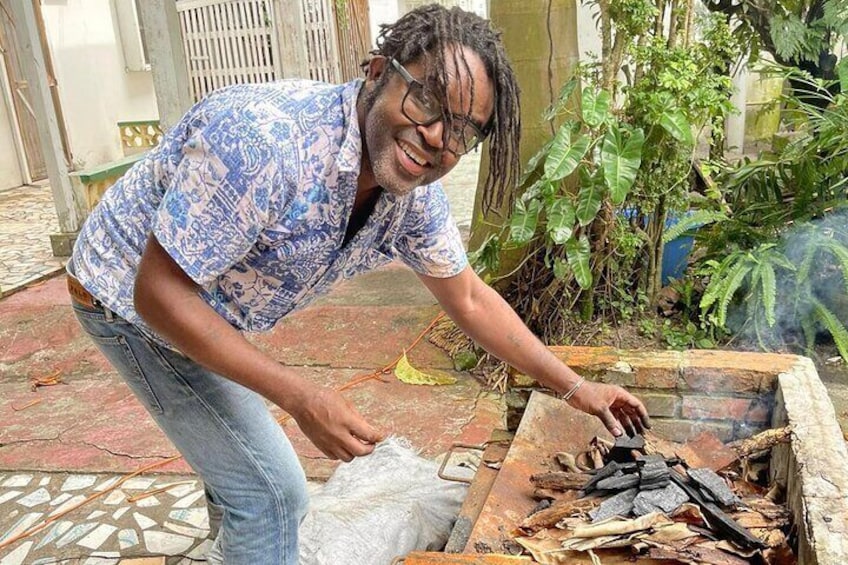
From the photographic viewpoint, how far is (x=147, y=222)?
1.84 m

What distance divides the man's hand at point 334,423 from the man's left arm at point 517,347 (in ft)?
2.27

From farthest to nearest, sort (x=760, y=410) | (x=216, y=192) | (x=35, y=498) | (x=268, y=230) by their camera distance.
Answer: (x=35, y=498), (x=760, y=410), (x=268, y=230), (x=216, y=192)

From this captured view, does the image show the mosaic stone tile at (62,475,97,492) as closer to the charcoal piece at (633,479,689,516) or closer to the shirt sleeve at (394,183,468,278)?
the shirt sleeve at (394,183,468,278)

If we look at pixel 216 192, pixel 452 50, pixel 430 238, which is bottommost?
pixel 430 238

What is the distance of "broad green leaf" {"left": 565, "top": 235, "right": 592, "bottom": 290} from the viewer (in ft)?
12.6

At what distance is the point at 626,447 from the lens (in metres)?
2.21

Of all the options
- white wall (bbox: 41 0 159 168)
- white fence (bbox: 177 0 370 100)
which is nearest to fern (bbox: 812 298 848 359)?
white fence (bbox: 177 0 370 100)

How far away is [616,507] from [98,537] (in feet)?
7.12

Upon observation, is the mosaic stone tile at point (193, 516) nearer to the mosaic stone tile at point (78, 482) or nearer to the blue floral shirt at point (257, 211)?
the mosaic stone tile at point (78, 482)

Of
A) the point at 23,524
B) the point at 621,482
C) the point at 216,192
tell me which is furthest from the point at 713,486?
the point at 23,524

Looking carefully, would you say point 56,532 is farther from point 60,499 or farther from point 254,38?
point 254,38

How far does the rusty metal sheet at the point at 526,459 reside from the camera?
2018 millimetres

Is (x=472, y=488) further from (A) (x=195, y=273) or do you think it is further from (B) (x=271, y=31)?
(B) (x=271, y=31)

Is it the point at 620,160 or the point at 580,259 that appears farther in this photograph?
the point at 580,259
